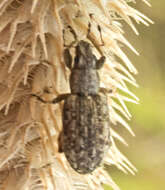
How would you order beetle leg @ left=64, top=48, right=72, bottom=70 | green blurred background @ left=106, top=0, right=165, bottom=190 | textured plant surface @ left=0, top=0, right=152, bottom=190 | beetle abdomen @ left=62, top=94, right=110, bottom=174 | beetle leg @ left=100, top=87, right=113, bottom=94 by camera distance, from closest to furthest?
textured plant surface @ left=0, top=0, right=152, bottom=190 → beetle leg @ left=64, top=48, right=72, bottom=70 → beetle abdomen @ left=62, top=94, right=110, bottom=174 → beetle leg @ left=100, top=87, right=113, bottom=94 → green blurred background @ left=106, top=0, right=165, bottom=190

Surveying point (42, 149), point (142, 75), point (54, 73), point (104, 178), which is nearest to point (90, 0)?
point (54, 73)

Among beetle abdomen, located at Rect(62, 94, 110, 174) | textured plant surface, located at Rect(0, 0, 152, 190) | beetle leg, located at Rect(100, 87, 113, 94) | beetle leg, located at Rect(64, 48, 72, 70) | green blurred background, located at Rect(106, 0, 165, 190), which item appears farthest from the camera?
green blurred background, located at Rect(106, 0, 165, 190)

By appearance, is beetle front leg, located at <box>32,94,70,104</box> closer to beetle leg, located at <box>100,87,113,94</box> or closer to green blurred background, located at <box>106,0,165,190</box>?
beetle leg, located at <box>100,87,113,94</box>

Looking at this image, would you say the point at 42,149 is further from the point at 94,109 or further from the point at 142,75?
the point at 142,75

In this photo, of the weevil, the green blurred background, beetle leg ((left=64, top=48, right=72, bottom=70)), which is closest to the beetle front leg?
the weevil

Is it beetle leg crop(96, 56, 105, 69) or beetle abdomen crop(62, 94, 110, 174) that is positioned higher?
beetle leg crop(96, 56, 105, 69)

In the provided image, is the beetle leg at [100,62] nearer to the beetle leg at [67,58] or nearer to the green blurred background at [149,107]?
the beetle leg at [67,58]

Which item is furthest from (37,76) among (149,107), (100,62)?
(149,107)
